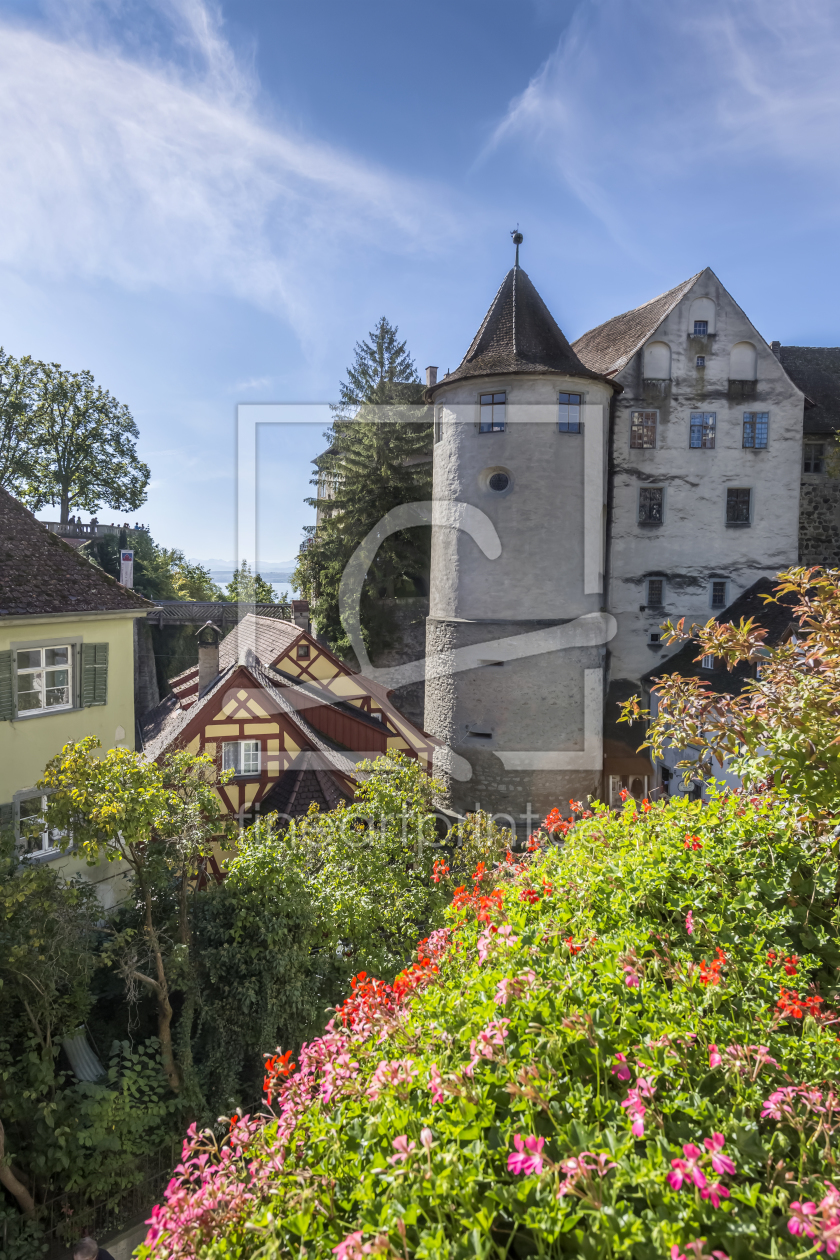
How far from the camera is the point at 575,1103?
89.4 inches

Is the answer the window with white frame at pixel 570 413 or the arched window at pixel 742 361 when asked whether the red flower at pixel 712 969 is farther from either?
the arched window at pixel 742 361

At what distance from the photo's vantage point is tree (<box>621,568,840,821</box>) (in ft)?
12.5

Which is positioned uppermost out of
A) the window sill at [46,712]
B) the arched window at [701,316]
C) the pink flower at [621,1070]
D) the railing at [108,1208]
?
the arched window at [701,316]

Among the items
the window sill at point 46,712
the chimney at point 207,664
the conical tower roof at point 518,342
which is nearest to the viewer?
the window sill at point 46,712

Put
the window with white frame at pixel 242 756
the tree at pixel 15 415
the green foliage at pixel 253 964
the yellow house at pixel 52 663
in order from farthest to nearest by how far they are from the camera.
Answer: the tree at pixel 15 415 < the window with white frame at pixel 242 756 < the yellow house at pixel 52 663 < the green foliage at pixel 253 964

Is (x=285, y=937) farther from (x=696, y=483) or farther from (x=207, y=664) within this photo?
(x=696, y=483)

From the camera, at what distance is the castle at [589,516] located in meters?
16.6

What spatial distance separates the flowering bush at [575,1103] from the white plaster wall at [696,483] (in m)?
16.3

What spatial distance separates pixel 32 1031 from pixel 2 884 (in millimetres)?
2025

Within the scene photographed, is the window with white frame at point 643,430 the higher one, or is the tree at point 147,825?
the window with white frame at point 643,430

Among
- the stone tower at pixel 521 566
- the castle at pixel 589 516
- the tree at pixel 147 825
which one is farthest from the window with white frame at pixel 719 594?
the tree at pixel 147 825

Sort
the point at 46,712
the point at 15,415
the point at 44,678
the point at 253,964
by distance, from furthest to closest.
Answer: the point at 15,415 < the point at 44,678 < the point at 46,712 < the point at 253,964

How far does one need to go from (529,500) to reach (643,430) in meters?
4.96

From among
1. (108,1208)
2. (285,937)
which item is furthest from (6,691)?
(108,1208)
